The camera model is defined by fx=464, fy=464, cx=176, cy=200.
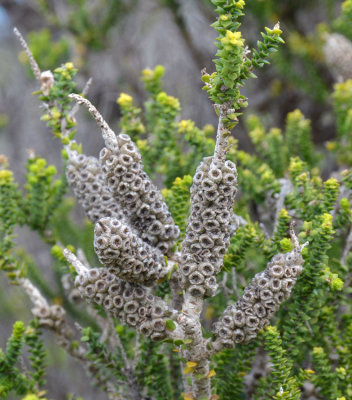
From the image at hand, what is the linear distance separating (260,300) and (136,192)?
0.46 m

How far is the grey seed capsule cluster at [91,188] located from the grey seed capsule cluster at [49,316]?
487 mm

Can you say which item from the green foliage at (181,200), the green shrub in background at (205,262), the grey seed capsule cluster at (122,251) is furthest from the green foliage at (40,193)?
the grey seed capsule cluster at (122,251)

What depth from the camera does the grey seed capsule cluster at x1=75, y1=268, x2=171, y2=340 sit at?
1.29m

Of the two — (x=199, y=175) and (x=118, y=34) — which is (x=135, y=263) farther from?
(x=118, y=34)

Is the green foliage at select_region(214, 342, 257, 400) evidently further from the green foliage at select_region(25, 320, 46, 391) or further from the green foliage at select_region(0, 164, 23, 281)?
the green foliage at select_region(0, 164, 23, 281)

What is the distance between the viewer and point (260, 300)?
51.1 inches

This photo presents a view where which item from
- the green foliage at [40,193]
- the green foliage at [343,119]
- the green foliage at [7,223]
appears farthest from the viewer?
the green foliage at [343,119]

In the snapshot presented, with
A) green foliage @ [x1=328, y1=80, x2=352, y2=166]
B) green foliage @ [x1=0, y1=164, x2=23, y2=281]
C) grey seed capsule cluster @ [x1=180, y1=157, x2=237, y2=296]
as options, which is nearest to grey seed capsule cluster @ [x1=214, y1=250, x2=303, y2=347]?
grey seed capsule cluster @ [x1=180, y1=157, x2=237, y2=296]

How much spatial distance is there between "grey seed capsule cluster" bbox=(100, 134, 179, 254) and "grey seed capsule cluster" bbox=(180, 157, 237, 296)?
13 cm

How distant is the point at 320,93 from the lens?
309 centimetres

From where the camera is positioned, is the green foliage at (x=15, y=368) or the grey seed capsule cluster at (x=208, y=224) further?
the green foliage at (x=15, y=368)

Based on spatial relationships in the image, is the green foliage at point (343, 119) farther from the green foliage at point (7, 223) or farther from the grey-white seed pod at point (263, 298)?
the green foliage at point (7, 223)

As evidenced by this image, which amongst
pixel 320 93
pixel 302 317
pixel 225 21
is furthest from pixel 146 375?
pixel 320 93

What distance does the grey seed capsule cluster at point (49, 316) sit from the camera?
184 cm
